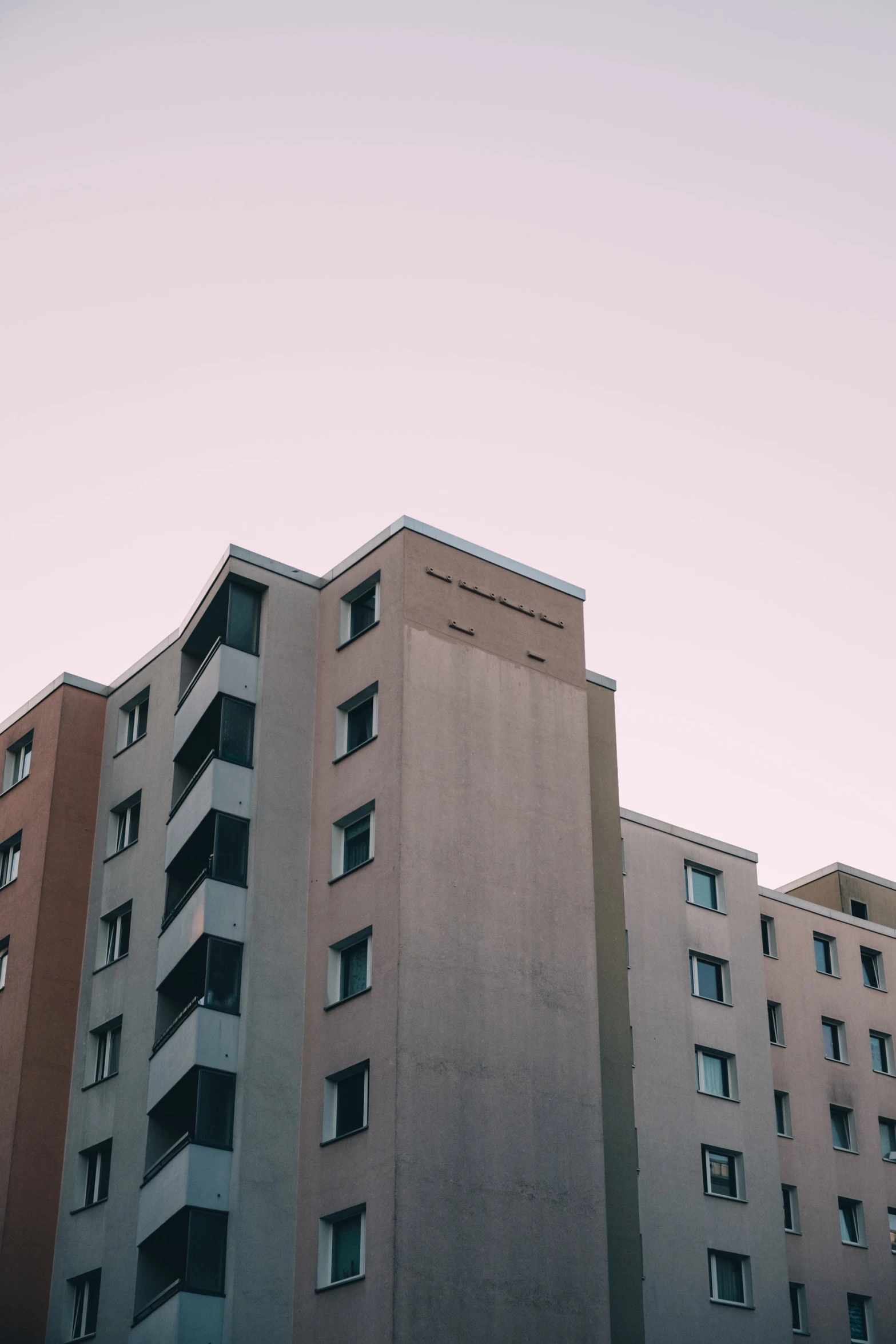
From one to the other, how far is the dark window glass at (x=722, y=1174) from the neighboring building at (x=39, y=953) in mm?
18697

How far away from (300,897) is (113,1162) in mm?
8315

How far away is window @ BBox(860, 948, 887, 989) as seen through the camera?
5591 centimetres

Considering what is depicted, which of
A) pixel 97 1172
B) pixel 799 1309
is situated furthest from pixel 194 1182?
pixel 799 1309

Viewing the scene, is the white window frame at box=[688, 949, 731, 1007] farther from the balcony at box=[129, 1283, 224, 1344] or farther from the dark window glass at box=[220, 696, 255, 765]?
the balcony at box=[129, 1283, 224, 1344]

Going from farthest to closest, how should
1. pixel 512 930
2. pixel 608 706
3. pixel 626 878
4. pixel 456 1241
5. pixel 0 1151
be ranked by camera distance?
1. pixel 626 878
2. pixel 608 706
3. pixel 0 1151
4. pixel 512 930
5. pixel 456 1241

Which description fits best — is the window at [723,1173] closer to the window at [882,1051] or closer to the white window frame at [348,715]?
the window at [882,1051]

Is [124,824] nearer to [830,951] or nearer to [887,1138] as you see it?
[830,951]

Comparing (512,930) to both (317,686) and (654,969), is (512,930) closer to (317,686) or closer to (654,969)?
(317,686)

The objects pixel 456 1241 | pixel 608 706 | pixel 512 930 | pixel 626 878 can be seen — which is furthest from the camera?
pixel 626 878

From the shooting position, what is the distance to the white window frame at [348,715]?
39.2 meters

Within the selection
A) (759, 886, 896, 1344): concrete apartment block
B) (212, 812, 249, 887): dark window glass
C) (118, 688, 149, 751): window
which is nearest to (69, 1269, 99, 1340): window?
(212, 812, 249, 887): dark window glass

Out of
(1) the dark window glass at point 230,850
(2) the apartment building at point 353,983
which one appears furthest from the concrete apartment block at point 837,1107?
(1) the dark window glass at point 230,850

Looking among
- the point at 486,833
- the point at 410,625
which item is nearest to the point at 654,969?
the point at 486,833

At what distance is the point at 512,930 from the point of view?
37.5m
